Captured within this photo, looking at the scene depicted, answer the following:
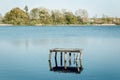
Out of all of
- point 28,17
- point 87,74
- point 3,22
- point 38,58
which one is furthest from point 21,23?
point 87,74

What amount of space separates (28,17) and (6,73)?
15557cm

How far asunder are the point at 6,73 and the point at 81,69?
23.7 ft

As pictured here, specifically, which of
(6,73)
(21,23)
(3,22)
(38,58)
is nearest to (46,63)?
(38,58)

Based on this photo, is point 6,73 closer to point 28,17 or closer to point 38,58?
point 38,58

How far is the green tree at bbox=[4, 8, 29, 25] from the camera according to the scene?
176m

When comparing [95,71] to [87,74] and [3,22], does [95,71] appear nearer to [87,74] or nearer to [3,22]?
[87,74]

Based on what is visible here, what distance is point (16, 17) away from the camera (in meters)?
176

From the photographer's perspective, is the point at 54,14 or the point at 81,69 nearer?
the point at 81,69

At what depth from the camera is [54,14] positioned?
190 m

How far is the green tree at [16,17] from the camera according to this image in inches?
6919

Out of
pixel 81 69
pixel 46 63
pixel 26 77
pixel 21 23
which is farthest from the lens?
pixel 21 23

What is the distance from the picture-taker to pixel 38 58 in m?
36.2

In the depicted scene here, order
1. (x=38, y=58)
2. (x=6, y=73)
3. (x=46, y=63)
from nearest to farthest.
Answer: (x=6, y=73)
(x=46, y=63)
(x=38, y=58)

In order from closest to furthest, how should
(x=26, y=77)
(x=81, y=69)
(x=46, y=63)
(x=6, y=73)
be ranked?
(x=26, y=77) < (x=6, y=73) < (x=81, y=69) < (x=46, y=63)
